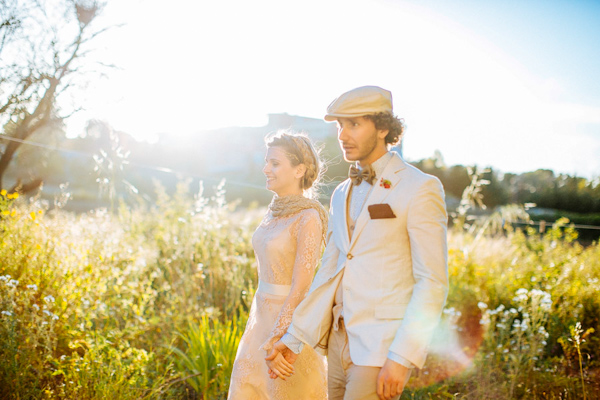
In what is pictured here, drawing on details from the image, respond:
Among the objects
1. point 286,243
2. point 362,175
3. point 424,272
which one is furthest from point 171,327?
point 424,272

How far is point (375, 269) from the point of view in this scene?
1.80 metres

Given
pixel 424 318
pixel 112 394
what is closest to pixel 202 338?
pixel 112 394

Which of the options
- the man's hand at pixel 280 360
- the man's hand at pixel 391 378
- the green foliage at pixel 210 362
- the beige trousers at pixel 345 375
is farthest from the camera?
the green foliage at pixel 210 362

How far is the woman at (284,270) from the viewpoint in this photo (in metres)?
2.44

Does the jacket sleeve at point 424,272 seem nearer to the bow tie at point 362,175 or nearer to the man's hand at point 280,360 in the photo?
the bow tie at point 362,175

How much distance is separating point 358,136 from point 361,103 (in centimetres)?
14

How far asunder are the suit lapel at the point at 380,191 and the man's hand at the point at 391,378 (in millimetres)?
507

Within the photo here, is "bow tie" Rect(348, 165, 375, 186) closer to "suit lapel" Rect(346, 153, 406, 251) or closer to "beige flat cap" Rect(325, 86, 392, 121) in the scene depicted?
"suit lapel" Rect(346, 153, 406, 251)

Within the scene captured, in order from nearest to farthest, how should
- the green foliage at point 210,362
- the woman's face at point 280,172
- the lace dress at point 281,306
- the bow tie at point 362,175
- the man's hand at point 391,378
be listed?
the man's hand at point 391,378 → the bow tie at point 362,175 → the lace dress at point 281,306 → the woman's face at point 280,172 → the green foliage at point 210,362

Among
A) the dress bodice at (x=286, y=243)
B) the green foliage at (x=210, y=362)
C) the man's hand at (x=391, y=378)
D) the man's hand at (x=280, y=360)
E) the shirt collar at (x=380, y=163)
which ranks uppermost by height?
the shirt collar at (x=380, y=163)

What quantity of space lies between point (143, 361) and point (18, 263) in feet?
4.27

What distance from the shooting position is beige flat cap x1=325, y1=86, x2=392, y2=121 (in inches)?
75.0

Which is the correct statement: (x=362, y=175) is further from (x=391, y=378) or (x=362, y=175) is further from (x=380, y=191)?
(x=391, y=378)

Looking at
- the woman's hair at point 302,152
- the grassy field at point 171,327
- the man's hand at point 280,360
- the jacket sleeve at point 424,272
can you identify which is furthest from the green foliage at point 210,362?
the jacket sleeve at point 424,272
